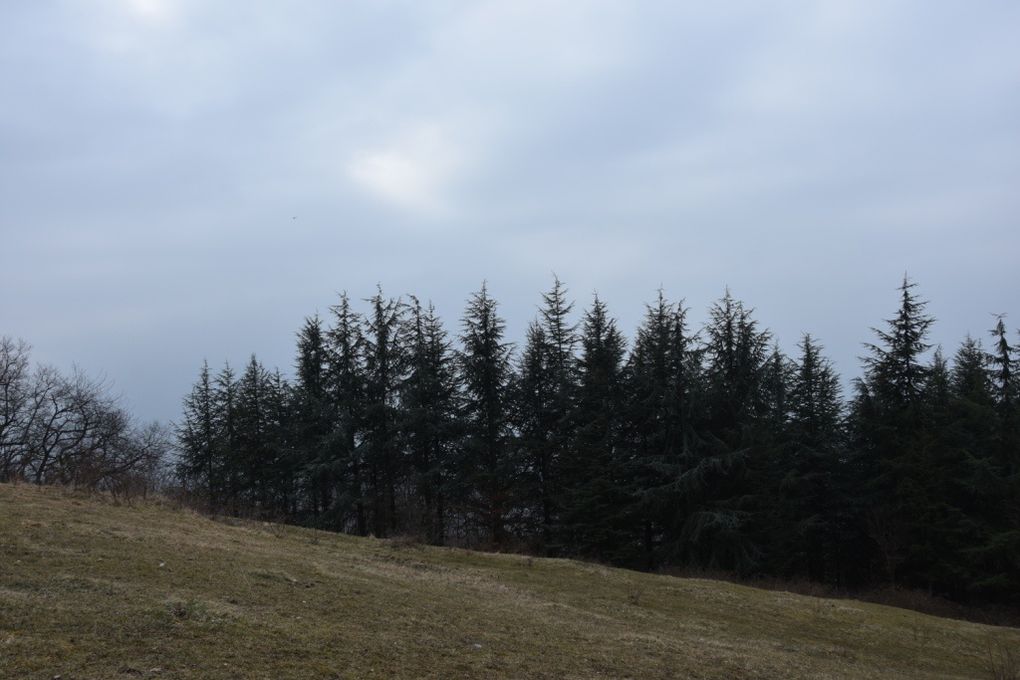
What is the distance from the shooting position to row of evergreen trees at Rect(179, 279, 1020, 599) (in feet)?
110

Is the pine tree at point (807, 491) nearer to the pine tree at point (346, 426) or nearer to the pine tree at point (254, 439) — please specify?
the pine tree at point (346, 426)

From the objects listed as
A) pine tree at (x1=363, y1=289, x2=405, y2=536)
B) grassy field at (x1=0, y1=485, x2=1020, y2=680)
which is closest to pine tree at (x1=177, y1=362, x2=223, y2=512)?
pine tree at (x1=363, y1=289, x2=405, y2=536)

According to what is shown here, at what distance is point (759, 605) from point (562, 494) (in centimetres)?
1761

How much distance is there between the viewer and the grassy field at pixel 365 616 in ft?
23.9

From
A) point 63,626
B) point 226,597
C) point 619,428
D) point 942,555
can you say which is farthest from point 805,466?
point 63,626

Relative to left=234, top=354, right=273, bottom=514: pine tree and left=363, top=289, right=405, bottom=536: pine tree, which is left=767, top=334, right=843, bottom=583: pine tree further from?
left=234, top=354, right=273, bottom=514: pine tree

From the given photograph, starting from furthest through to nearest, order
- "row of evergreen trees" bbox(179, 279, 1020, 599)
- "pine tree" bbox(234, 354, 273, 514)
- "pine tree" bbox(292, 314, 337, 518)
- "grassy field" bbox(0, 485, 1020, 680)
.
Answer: "pine tree" bbox(234, 354, 273, 514), "pine tree" bbox(292, 314, 337, 518), "row of evergreen trees" bbox(179, 279, 1020, 599), "grassy field" bbox(0, 485, 1020, 680)

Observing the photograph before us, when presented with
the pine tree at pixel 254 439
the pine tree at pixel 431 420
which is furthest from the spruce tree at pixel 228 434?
the pine tree at pixel 431 420

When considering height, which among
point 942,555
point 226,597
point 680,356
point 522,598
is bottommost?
point 942,555

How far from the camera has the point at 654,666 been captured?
32.7ft

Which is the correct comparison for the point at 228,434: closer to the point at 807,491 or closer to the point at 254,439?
the point at 254,439

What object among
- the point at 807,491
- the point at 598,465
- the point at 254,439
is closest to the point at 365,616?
the point at 598,465

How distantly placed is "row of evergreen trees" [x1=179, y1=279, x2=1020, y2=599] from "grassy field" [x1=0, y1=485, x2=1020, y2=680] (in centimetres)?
1367

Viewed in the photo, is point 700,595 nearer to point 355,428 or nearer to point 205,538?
point 205,538
